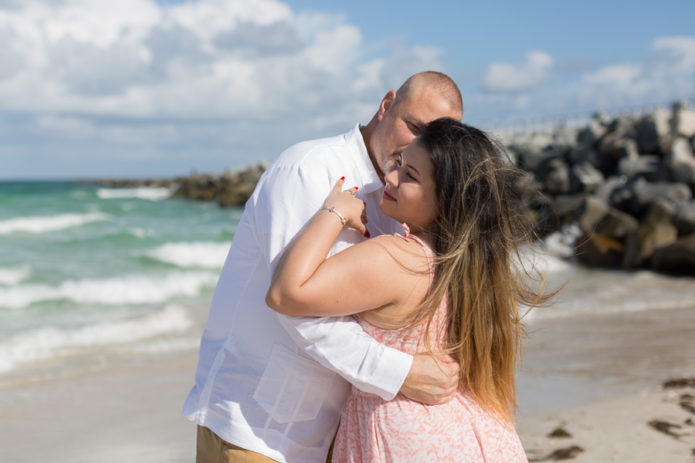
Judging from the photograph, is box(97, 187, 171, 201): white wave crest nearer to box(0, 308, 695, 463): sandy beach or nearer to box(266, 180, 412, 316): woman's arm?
box(0, 308, 695, 463): sandy beach

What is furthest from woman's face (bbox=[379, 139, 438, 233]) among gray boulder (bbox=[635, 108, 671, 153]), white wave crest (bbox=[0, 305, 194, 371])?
gray boulder (bbox=[635, 108, 671, 153])

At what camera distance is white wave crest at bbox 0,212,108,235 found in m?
22.3

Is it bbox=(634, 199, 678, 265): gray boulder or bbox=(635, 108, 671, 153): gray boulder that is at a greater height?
bbox=(635, 108, 671, 153): gray boulder

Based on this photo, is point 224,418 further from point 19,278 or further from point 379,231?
point 19,278

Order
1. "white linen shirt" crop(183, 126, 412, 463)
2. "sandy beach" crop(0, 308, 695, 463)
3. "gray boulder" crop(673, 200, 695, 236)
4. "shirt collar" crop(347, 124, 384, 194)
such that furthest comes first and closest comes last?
"gray boulder" crop(673, 200, 695, 236), "sandy beach" crop(0, 308, 695, 463), "shirt collar" crop(347, 124, 384, 194), "white linen shirt" crop(183, 126, 412, 463)

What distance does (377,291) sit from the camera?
6.66ft

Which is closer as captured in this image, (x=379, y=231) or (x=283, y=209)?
(x=283, y=209)

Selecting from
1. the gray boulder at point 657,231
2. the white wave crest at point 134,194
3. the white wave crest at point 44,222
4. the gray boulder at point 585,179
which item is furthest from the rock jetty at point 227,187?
the gray boulder at point 657,231

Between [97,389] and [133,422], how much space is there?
102cm

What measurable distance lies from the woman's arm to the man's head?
489 mm

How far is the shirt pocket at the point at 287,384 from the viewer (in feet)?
7.16

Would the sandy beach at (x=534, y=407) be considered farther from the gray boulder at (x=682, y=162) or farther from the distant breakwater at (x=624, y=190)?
the gray boulder at (x=682, y=162)

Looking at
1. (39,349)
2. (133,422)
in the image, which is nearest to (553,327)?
(133,422)

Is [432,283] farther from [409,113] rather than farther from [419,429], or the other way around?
[409,113]
